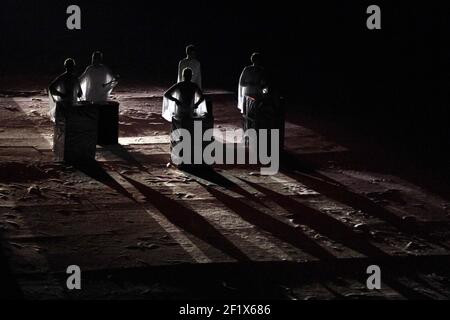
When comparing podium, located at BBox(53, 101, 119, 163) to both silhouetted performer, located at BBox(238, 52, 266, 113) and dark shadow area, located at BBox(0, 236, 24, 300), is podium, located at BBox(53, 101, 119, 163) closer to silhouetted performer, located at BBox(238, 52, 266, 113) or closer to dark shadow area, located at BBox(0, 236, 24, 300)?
silhouetted performer, located at BBox(238, 52, 266, 113)

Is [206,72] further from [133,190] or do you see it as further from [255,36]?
[133,190]

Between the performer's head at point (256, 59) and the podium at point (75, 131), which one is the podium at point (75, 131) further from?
the performer's head at point (256, 59)

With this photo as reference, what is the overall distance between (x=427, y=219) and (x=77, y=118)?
19.1 ft

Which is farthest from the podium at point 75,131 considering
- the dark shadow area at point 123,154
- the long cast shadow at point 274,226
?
the long cast shadow at point 274,226

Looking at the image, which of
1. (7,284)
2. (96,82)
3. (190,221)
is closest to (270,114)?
(96,82)

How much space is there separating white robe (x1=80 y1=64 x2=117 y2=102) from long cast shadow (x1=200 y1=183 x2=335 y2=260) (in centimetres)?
513

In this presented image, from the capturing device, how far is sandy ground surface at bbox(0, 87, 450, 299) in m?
8.15

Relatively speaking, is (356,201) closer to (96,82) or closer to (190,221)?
(190,221)

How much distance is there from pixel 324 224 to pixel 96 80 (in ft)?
23.5

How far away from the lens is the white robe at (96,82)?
51.6 feet

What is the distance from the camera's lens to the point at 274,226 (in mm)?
10062

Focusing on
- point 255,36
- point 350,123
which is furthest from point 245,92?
point 255,36

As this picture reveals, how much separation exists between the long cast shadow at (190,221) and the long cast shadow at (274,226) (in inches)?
25.0

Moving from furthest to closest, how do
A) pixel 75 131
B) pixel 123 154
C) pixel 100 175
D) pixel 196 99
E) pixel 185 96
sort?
pixel 196 99 < pixel 123 154 < pixel 185 96 < pixel 75 131 < pixel 100 175
